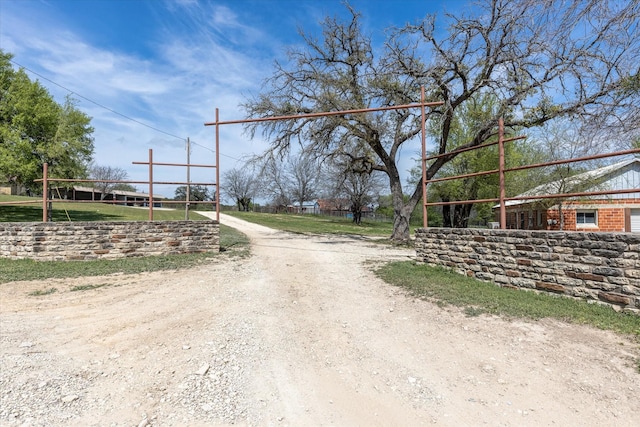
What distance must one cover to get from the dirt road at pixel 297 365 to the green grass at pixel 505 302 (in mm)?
317

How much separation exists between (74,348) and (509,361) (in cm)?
459

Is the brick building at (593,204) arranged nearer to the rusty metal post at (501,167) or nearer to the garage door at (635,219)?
the garage door at (635,219)

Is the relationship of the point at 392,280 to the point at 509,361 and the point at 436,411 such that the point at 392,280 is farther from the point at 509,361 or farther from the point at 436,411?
the point at 436,411

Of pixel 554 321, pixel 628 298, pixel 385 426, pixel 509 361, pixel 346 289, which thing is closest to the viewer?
pixel 385 426

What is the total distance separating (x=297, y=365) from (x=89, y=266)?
7.65 m

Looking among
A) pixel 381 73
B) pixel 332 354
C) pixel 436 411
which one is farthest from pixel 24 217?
pixel 436 411

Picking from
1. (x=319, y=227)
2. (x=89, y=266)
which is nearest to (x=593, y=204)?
(x=319, y=227)

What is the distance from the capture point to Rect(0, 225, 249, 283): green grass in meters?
8.08

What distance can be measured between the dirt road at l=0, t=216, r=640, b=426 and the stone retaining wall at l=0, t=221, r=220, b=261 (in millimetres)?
4230

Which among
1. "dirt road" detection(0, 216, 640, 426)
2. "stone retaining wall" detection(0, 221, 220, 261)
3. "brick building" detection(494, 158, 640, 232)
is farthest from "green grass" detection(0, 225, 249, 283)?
"brick building" detection(494, 158, 640, 232)

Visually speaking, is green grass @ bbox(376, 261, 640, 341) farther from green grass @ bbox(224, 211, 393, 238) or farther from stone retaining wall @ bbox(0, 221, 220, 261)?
green grass @ bbox(224, 211, 393, 238)

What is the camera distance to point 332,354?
13.1ft

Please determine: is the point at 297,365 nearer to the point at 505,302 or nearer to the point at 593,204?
the point at 505,302

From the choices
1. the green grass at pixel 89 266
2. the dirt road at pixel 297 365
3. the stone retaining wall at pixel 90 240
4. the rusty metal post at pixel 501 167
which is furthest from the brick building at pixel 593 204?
the stone retaining wall at pixel 90 240
